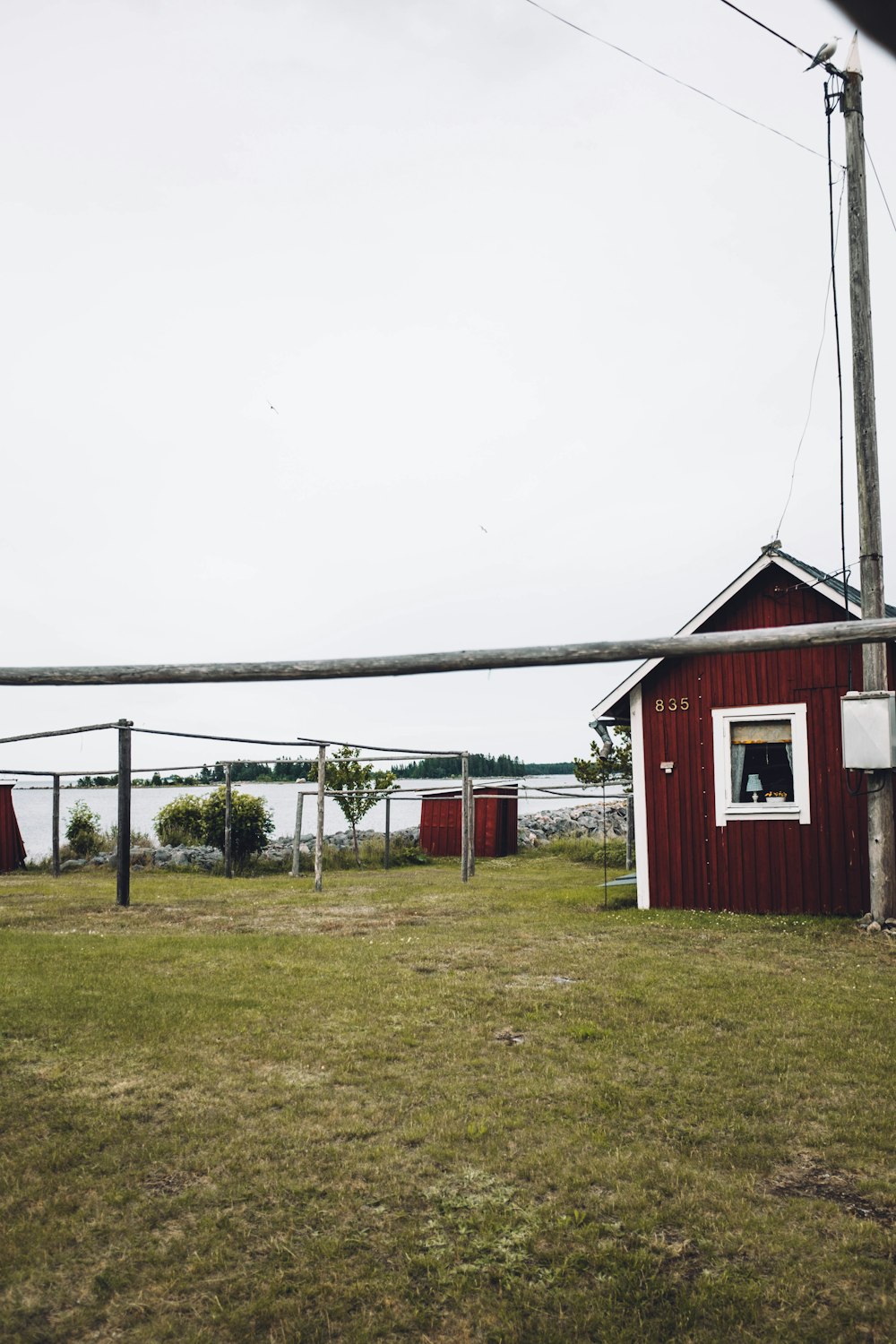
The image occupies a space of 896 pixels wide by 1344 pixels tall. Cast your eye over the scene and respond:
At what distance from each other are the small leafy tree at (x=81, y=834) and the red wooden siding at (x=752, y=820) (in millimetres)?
15484

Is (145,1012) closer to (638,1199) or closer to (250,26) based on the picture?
(638,1199)

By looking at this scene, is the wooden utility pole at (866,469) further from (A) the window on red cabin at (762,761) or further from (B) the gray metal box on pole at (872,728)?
(A) the window on red cabin at (762,761)

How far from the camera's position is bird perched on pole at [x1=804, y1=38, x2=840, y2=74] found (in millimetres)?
10266

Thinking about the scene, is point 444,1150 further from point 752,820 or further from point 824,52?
point 824,52

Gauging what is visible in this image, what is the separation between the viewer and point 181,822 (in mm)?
22922

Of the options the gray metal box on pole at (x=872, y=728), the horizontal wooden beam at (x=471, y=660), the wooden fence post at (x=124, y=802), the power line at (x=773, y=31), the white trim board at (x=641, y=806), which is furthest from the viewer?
the white trim board at (x=641, y=806)

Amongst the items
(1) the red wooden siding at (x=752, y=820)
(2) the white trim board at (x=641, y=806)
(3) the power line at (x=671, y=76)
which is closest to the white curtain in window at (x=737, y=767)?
(1) the red wooden siding at (x=752, y=820)

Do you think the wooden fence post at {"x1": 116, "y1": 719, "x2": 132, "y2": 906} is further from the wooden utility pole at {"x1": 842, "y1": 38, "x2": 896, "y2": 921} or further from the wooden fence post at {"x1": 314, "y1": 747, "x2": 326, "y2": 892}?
the wooden utility pole at {"x1": 842, "y1": 38, "x2": 896, "y2": 921}

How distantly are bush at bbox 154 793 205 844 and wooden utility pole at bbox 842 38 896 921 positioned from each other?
16414mm

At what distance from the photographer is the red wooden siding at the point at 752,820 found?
1166 cm

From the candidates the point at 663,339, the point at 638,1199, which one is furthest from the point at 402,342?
the point at 638,1199

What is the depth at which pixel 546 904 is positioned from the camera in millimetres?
13023

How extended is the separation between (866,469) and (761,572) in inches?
84.8

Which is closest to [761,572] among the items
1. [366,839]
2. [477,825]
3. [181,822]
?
[477,825]
